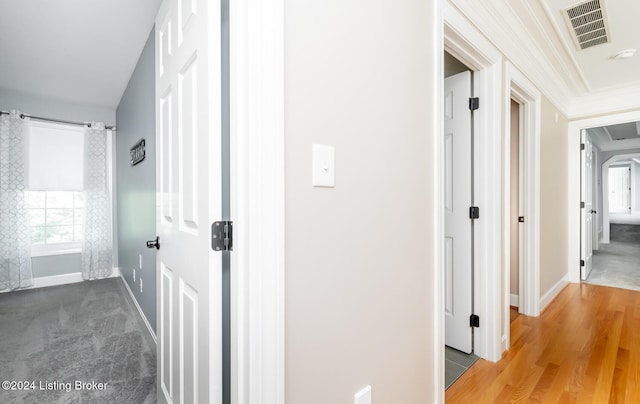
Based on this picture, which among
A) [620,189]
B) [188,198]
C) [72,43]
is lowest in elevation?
[188,198]

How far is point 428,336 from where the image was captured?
1.36 m

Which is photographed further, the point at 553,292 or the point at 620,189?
the point at 620,189

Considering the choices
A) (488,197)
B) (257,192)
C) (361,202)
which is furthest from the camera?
(488,197)

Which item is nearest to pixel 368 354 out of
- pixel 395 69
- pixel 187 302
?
pixel 187 302

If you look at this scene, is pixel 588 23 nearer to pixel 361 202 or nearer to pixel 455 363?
pixel 361 202

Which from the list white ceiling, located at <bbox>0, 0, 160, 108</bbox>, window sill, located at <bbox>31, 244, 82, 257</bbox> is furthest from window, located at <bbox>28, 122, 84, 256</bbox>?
white ceiling, located at <bbox>0, 0, 160, 108</bbox>

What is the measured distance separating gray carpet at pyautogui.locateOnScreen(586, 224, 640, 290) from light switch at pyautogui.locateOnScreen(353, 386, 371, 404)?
4.39 m

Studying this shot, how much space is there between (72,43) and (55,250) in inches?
114

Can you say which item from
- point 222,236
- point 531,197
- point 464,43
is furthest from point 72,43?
point 531,197

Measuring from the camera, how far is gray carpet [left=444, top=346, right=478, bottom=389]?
179 centimetres

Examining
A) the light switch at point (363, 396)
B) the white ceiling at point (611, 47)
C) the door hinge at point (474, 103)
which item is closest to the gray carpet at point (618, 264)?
the white ceiling at point (611, 47)

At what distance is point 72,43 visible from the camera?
2381 millimetres

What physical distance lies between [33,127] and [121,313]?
9.35ft

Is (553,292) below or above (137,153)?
below
